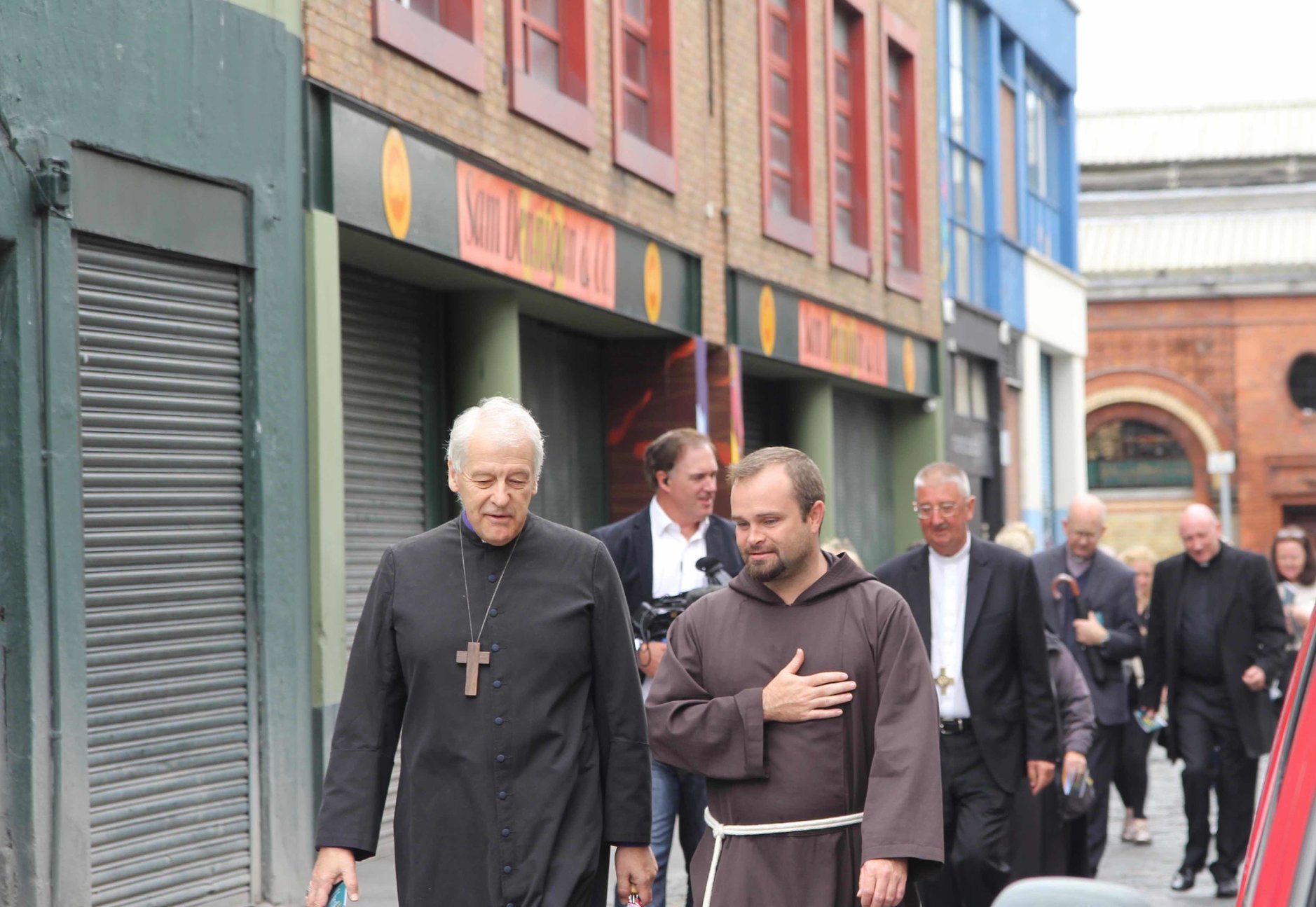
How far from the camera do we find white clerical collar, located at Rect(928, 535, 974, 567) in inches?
295

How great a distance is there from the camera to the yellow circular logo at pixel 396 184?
415 inches

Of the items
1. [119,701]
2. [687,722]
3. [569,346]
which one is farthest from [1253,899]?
[569,346]

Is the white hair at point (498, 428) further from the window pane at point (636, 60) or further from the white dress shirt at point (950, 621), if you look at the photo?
the window pane at point (636, 60)

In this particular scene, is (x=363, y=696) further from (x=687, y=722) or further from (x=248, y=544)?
(x=248, y=544)

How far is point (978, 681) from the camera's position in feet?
23.8

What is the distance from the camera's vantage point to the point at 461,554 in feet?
16.7

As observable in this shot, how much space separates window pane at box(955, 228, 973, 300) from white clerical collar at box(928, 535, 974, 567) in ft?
52.8

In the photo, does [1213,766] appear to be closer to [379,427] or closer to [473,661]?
[379,427]

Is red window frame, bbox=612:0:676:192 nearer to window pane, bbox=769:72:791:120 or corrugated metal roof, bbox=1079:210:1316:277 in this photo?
window pane, bbox=769:72:791:120

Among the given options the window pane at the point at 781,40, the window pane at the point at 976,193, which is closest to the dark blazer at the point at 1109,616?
the window pane at the point at 781,40

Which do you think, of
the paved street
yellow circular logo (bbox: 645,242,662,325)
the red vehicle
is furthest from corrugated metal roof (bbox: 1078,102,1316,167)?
the red vehicle

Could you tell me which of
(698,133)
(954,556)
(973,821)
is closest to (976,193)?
(698,133)

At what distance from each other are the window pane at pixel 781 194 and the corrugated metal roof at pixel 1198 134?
1181 inches

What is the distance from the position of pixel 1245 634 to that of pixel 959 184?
13.6m
